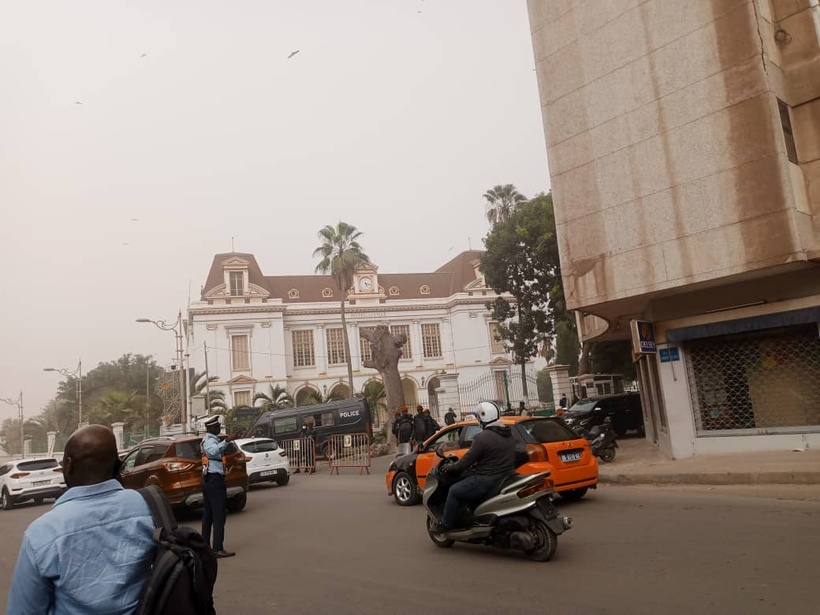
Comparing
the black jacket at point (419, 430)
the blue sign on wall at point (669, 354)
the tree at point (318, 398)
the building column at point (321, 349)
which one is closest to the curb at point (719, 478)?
the blue sign on wall at point (669, 354)

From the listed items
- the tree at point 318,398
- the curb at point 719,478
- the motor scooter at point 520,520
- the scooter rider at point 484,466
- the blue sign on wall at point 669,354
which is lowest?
the curb at point 719,478

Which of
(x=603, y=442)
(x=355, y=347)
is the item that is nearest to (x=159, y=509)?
(x=603, y=442)

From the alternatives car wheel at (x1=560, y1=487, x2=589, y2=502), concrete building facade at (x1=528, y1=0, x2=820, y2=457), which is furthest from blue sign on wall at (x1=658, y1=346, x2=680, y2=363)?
car wheel at (x1=560, y1=487, x2=589, y2=502)

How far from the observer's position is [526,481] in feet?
21.1

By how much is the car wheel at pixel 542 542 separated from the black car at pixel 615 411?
14885 mm

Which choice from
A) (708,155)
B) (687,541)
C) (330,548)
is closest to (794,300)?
(708,155)

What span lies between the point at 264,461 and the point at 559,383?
53.2 ft

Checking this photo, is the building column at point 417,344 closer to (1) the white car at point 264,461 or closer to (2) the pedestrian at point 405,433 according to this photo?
(2) the pedestrian at point 405,433

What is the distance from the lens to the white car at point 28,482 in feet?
58.5

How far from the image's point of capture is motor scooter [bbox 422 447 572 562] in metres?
6.37

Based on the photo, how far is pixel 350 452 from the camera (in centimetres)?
2188

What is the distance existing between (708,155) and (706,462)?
19.6ft

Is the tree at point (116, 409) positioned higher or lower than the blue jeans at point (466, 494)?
higher

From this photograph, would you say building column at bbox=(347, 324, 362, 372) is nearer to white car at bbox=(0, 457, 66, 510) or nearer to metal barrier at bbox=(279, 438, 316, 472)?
metal barrier at bbox=(279, 438, 316, 472)
